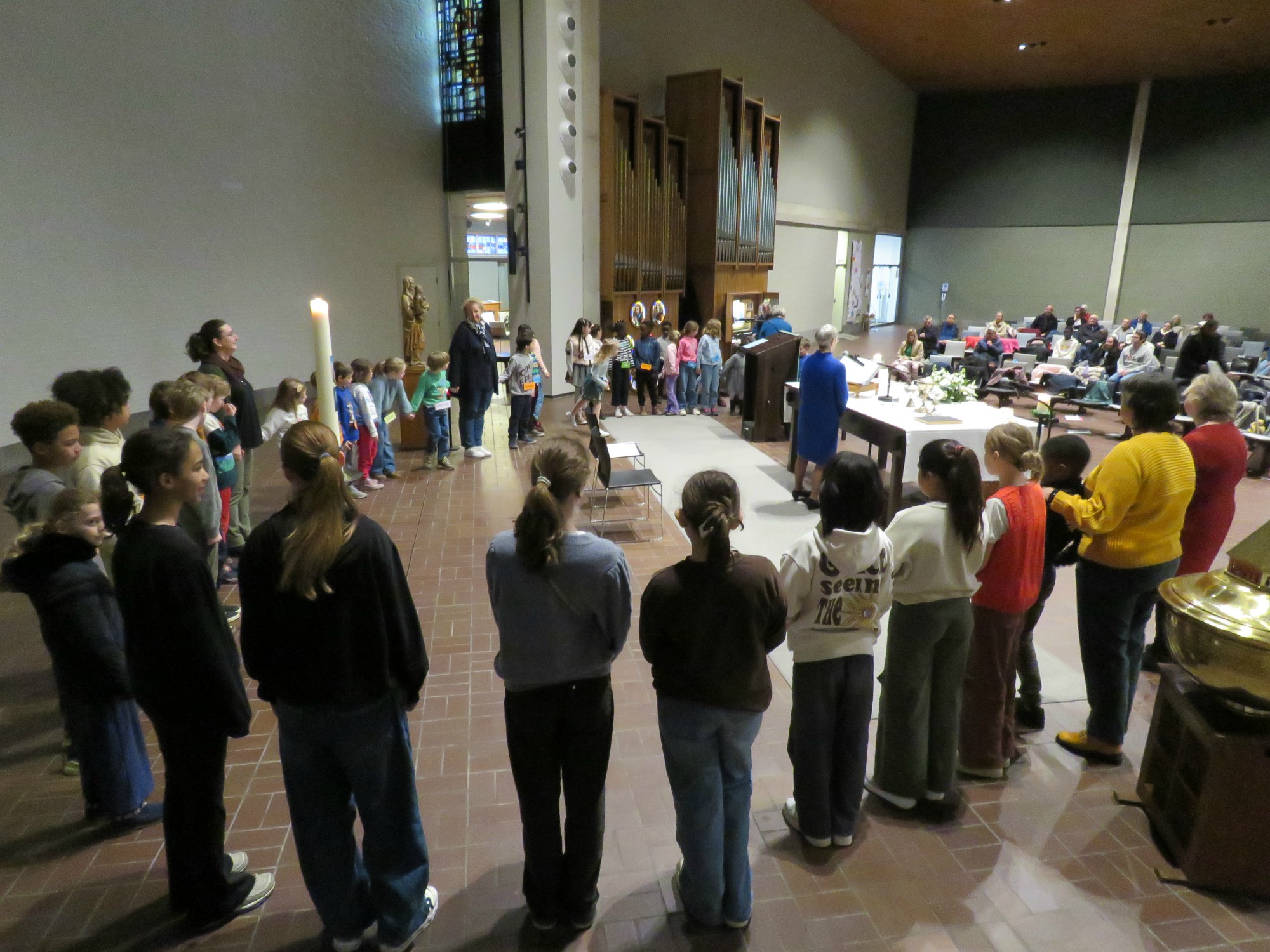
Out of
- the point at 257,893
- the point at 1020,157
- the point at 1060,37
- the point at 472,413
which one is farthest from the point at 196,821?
the point at 1020,157

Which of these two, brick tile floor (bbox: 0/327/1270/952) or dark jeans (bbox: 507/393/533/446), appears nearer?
brick tile floor (bbox: 0/327/1270/952)

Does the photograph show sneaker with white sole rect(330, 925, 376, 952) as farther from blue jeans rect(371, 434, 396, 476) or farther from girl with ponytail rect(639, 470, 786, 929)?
blue jeans rect(371, 434, 396, 476)

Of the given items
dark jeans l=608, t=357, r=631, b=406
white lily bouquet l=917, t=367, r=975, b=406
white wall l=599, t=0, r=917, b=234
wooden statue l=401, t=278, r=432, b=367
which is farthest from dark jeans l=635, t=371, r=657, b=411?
white wall l=599, t=0, r=917, b=234

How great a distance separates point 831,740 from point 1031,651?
1.35 metres

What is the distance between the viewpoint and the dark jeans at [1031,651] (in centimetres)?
327

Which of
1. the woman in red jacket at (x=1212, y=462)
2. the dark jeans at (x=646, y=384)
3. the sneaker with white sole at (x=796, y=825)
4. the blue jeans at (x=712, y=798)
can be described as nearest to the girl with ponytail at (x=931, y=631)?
the sneaker with white sole at (x=796, y=825)

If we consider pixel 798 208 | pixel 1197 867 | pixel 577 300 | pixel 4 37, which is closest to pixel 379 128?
pixel 577 300

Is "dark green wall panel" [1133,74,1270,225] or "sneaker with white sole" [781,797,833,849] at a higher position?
"dark green wall panel" [1133,74,1270,225]

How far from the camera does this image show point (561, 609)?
2084 millimetres

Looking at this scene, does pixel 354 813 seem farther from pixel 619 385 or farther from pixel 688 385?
pixel 688 385

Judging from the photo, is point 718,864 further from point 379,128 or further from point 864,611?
point 379,128

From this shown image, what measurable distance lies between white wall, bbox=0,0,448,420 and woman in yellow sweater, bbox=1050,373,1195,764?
856 centimetres

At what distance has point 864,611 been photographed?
8.17 feet

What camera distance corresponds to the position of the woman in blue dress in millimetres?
6113
